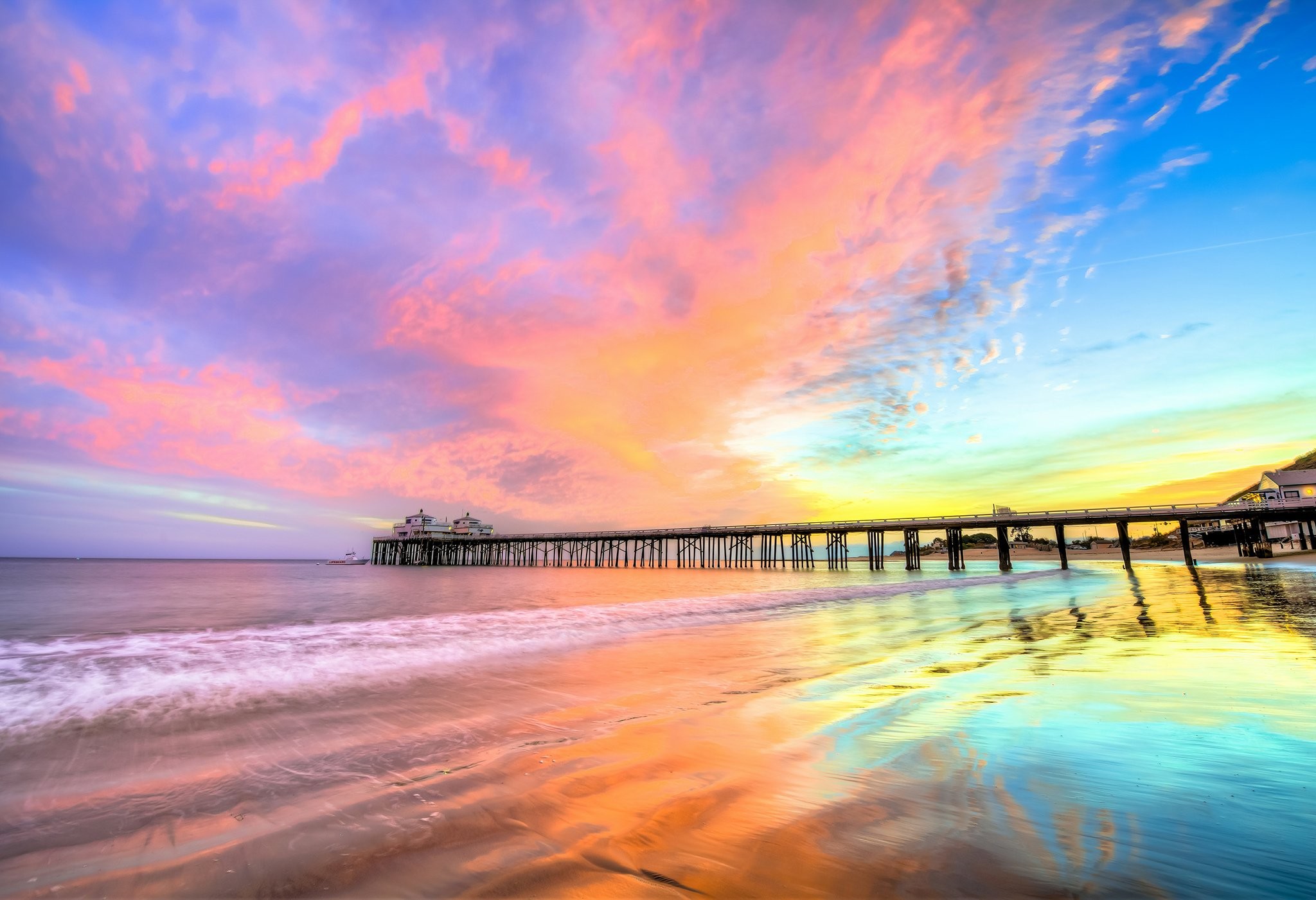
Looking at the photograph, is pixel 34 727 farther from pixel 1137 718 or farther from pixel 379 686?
pixel 1137 718

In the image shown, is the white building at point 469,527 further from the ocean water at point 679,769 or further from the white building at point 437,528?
the ocean water at point 679,769

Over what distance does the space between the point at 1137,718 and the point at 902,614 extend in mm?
11299

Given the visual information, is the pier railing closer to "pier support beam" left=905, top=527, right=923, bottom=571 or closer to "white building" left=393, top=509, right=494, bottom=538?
"pier support beam" left=905, top=527, right=923, bottom=571

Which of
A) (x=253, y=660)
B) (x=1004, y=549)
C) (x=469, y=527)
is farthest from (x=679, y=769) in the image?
(x=469, y=527)

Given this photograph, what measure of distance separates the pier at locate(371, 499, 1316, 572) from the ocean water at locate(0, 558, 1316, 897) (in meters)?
47.2

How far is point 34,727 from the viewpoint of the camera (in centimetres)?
572

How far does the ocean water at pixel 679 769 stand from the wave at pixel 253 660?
95mm

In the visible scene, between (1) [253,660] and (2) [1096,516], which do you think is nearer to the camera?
(1) [253,660]

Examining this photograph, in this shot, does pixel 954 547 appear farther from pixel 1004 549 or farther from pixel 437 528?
pixel 437 528

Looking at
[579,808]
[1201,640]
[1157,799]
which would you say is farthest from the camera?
[1201,640]

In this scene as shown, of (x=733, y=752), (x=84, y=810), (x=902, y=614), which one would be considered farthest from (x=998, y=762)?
(x=902, y=614)

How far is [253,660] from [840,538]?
77.3 m

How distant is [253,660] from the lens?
9.48 meters

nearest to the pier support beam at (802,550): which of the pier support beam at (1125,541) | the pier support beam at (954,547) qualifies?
the pier support beam at (954,547)
